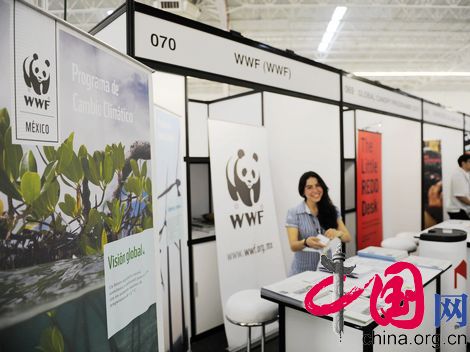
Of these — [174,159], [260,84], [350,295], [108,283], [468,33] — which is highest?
[468,33]

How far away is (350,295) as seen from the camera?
1.67 m

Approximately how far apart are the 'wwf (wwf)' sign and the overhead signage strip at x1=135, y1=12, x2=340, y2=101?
39.8 inches

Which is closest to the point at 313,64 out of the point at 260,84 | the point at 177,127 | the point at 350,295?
the point at 260,84

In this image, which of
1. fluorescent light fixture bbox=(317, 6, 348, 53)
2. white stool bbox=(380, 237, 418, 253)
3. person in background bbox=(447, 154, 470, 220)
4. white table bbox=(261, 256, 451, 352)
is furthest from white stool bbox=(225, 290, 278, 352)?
fluorescent light fixture bbox=(317, 6, 348, 53)

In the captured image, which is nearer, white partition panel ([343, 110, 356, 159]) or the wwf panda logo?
the wwf panda logo

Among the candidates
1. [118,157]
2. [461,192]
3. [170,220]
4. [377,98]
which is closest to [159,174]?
[170,220]

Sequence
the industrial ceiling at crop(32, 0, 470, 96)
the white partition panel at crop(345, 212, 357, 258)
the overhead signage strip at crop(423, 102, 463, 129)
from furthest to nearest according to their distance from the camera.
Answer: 1. the industrial ceiling at crop(32, 0, 470, 96)
2. the overhead signage strip at crop(423, 102, 463, 129)
3. the white partition panel at crop(345, 212, 357, 258)

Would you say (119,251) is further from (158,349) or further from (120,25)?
(120,25)

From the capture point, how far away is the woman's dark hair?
2652 millimetres

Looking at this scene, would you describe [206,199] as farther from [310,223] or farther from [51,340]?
[51,340]

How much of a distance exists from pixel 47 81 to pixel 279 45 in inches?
287

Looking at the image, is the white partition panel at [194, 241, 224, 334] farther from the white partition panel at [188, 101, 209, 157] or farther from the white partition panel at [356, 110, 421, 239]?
the white partition panel at [356, 110, 421, 239]

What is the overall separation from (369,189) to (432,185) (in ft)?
7.89

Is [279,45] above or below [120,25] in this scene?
above
